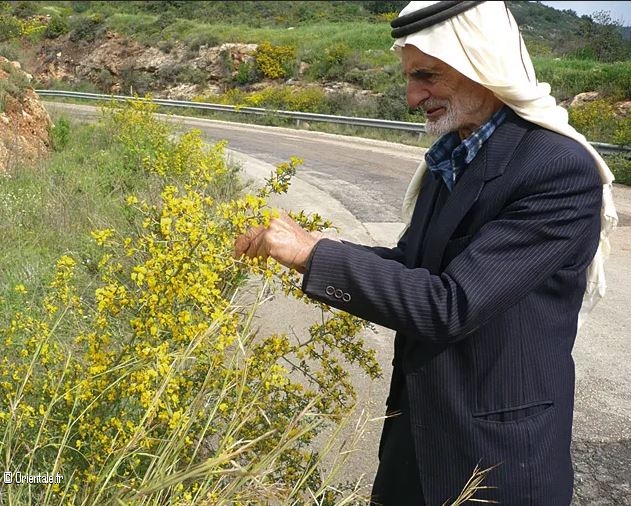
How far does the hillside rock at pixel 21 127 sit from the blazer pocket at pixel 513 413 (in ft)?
24.4

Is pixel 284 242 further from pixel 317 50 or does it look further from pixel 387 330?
pixel 317 50

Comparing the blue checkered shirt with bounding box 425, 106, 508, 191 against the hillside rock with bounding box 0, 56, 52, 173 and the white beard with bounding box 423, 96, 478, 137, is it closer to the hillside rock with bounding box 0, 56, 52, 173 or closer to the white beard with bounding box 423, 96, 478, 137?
the white beard with bounding box 423, 96, 478, 137

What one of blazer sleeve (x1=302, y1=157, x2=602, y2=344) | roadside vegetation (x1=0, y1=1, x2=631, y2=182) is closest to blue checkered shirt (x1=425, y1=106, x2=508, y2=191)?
blazer sleeve (x1=302, y1=157, x2=602, y2=344)

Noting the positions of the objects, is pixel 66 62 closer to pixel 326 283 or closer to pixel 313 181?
pixel 313 181

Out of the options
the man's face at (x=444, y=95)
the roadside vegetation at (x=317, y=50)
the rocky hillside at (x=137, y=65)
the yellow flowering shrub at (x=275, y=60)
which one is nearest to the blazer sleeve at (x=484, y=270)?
the man's face at (x=444, y=95)

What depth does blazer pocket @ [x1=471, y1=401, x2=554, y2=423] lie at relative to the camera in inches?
63.7

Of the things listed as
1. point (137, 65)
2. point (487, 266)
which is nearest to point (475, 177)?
point (487, 266)

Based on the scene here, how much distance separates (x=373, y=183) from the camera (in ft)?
33.4

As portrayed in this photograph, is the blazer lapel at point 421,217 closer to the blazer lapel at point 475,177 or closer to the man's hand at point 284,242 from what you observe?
the blazer lapel at point 475,177

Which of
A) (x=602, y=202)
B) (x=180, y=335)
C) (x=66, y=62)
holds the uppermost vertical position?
(x=602, y=202)

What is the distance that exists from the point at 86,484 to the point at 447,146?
1339 millimetres

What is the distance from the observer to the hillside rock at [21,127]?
827 cm

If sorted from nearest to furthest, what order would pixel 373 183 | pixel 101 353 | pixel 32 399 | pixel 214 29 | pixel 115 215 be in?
pixel 101 353 → pixel 32 399 → pixel 115 215 → pixel 373 183 → pixel 214 29

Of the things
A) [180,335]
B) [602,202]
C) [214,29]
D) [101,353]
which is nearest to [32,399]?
[101,353]
